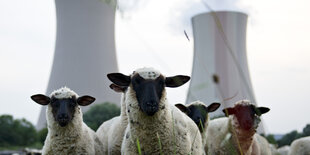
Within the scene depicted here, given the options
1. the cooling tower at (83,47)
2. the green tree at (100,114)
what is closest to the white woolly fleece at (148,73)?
the green tree at (100,114)

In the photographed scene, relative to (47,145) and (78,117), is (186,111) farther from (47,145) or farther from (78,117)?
(47,145)

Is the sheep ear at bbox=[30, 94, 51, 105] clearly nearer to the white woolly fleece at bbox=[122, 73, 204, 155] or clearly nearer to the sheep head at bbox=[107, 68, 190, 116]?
the sheep head at bbox=[107, 68, 190, 116]

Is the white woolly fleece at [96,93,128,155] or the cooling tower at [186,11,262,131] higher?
the cooling tower at [186,11,262,131]

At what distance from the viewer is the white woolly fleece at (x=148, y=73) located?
2.15 metres

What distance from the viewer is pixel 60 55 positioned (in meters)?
19.4

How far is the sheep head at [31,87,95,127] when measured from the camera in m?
2.65

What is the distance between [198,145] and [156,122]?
1.44 ft

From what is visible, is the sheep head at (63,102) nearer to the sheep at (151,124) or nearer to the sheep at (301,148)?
the sheep at (151,124)

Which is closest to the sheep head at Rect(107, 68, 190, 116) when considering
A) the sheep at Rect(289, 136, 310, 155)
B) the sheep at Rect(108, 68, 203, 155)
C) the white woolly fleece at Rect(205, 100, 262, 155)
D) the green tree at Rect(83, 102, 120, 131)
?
the sheep at Rect(108, 68, 203, 155)

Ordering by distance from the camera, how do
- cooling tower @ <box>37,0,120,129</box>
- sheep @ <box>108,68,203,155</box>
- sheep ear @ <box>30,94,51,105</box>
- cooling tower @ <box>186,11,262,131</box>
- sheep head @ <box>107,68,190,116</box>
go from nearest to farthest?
sheep head @ <box>107,68,190,116</box> < sheep @ <box>108,68,203,155</box> < sheep ear @ <box>30,94,51,105</box> < cooling tower @ <box>186,11,262,131</box> < cooling tower @ <box>37,0,120,129</box>

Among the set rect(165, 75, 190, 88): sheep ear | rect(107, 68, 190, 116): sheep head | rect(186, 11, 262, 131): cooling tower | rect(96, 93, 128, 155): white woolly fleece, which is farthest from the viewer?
rect(186, 11, 262, 131): cooling tower

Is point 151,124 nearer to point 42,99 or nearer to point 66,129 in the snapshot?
point 66,129

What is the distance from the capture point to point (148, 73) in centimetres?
218

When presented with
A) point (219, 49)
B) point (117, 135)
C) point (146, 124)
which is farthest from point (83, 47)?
point (146, 124)
